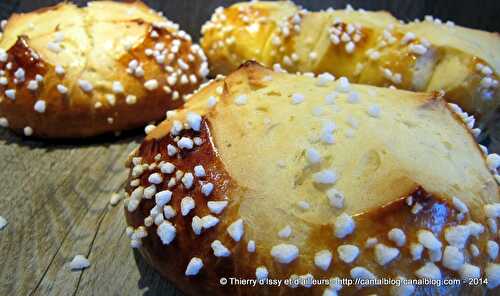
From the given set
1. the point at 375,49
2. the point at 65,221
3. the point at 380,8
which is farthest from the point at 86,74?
the point at 380,8

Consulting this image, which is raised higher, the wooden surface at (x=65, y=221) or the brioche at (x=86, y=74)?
the brioche at (x=86, y=74)

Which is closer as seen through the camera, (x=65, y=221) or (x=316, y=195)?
(x=316, y=195)

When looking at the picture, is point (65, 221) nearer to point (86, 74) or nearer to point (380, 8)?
point (86, 74)

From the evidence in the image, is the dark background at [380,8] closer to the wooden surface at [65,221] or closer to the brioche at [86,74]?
the brioche at [86,74]

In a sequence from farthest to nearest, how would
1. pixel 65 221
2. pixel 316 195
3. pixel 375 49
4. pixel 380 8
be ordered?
1. pixel 380 8
2. pixel 375 49
3. pixel 65 221
4. pixel 316 195

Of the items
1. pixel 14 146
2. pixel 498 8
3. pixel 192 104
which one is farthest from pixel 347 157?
pixel 498 8

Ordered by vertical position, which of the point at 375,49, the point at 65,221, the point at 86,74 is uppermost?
the point at 375,49

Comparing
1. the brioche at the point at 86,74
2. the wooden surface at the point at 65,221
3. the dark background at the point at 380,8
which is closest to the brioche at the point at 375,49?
the brioche at the point at 86,74
